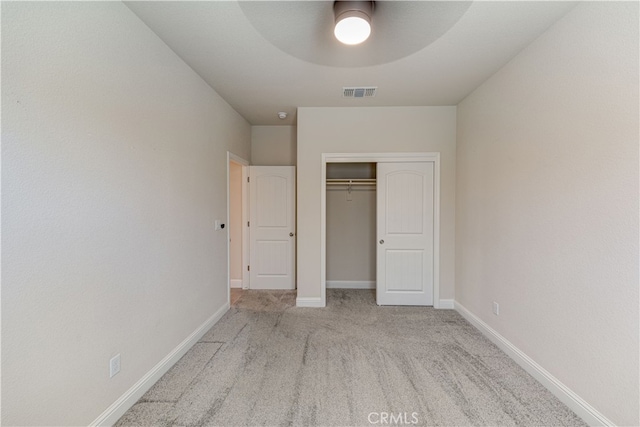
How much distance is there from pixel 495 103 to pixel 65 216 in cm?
338

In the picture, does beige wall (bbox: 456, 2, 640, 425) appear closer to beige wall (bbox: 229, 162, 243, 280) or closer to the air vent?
the air vent

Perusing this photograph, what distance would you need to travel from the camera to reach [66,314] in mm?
1243

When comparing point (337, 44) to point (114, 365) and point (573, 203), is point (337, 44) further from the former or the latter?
point (114, 365)

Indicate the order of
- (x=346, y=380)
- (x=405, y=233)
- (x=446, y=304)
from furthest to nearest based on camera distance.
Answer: (x=405, y=233) < (x=446, y=304) < (x=346, y=380)

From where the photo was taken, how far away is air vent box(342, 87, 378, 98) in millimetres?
2648

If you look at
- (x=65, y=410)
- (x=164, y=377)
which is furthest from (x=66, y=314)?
(x=164, y=377)

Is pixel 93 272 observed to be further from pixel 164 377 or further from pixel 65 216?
pixel 164 377

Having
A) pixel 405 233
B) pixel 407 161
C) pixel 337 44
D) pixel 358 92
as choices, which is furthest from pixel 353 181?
pixel 337 44

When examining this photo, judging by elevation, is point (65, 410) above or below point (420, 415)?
above

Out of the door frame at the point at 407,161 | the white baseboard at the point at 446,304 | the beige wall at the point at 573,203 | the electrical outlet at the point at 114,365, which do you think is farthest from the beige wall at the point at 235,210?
the beige wall at the point at 573,203

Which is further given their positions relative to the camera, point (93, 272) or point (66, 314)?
point (93, 272)

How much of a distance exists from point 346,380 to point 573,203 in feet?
6.58

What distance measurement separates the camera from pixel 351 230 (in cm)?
405

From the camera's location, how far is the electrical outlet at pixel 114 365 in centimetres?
149
